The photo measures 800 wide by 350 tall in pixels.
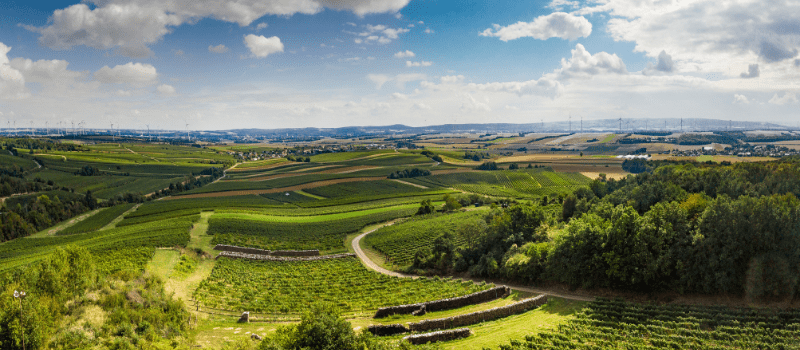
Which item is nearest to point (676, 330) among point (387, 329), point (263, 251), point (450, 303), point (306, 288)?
point (450, 303)

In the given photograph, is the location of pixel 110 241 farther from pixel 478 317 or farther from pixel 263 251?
pixel 478 317

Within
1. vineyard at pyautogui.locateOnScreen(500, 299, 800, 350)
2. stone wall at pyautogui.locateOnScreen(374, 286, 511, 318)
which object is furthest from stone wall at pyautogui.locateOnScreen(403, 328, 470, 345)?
stone wall at pyautogui.locateOnScreen(374, 286, 511, 318)

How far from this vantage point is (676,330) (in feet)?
97.5

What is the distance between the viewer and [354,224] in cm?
8838

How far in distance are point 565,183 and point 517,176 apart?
18343mm

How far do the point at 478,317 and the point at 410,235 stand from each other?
39.3 m

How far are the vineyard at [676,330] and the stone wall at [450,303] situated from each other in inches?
405

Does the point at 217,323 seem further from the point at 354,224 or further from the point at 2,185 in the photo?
the point at 2,185

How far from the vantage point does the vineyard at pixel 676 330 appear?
2772 centimetres

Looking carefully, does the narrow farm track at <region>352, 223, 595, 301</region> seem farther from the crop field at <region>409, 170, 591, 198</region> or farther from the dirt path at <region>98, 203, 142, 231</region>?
the dirt path at <region>98, 203, 142, 231</region>

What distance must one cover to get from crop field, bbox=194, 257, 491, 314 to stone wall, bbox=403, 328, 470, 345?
Answer: 1062 centimetres

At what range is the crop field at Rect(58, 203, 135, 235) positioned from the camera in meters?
92.5

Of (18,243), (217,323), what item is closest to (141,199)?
(18,243)

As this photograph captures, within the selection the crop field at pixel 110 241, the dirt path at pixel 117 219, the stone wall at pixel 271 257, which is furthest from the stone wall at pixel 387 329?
the dirt path at pixel 117 219
